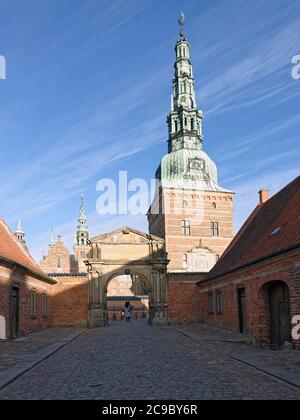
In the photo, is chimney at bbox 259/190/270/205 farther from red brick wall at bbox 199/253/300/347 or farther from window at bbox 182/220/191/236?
window at bbox 182/220/191/236

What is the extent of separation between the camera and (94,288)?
3180 cm

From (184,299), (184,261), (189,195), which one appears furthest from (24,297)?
(189,195)

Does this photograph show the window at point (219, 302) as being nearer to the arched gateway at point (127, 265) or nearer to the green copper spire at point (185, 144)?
the arched gateway at point (127, 265)

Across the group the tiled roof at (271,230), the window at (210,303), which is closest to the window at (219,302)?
the tiled roof at (271,230)

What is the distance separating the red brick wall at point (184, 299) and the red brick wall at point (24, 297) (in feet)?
27.7

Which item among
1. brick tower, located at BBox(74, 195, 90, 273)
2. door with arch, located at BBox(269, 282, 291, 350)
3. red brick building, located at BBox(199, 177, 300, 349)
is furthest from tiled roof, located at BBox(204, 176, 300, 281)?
brick tower, located at BBox(74, 195, 90, 273)

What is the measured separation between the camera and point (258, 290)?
1695 centimetres

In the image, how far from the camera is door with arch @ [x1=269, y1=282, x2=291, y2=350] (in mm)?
15023

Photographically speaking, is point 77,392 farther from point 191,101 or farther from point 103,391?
point 191,101

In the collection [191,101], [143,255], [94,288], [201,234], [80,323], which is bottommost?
[80,323]

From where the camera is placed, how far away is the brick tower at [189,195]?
50.4m

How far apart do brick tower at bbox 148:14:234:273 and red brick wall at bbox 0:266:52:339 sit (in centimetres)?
2229

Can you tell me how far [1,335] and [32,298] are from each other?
20.2 feet
